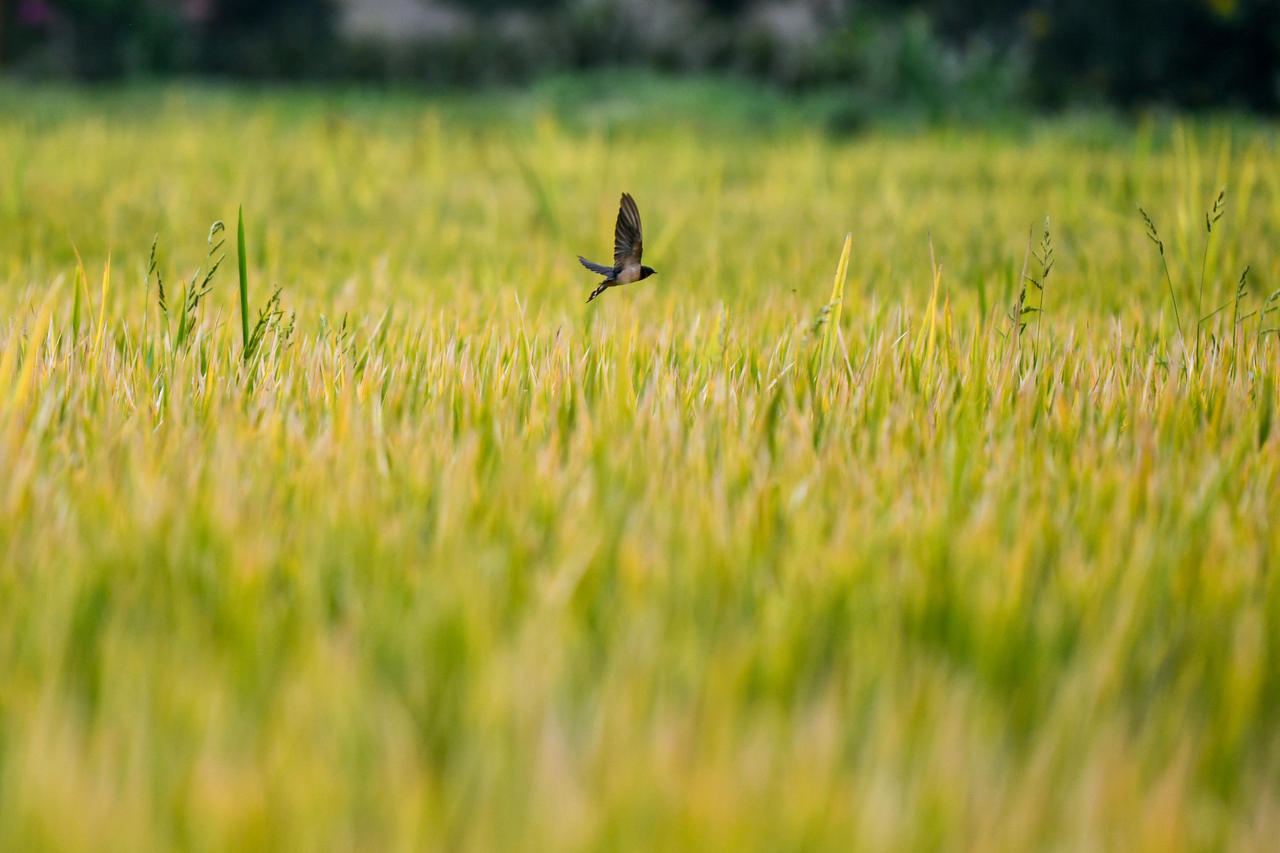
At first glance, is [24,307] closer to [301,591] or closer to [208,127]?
[301,591]

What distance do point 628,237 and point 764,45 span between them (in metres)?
9.80

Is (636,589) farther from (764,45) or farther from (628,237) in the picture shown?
(764,45)

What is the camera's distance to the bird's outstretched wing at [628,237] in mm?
1498

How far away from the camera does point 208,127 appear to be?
5781mm

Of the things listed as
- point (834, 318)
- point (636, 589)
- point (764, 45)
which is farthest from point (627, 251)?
point (764, 45)

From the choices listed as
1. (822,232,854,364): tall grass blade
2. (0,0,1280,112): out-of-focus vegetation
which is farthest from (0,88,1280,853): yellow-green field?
(0,0,1280,112): out-of-focus vegetation

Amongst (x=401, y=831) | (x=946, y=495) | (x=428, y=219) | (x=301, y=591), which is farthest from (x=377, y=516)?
(x=428, y=219)

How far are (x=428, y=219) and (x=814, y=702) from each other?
8.86 feet

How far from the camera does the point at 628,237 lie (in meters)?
1.53

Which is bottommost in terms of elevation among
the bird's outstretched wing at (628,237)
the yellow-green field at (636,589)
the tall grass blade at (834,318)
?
the yellow-green field at (636,589)

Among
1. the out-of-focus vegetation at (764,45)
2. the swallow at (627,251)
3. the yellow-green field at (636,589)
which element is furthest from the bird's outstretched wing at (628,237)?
the out-of-focus vegetation at (764,45)

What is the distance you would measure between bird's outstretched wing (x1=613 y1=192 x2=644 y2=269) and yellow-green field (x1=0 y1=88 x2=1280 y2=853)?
144 millimetres

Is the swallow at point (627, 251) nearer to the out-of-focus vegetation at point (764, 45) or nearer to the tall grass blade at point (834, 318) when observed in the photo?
the tall grass blade at point (834, 318)

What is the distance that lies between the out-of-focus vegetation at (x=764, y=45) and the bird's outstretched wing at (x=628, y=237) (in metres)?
5.71
